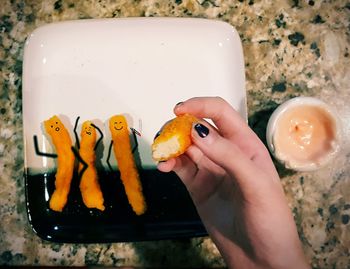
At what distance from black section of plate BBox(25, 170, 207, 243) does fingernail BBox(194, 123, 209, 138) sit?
0.77ft

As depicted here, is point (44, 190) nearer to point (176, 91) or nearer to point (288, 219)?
point (176, 91)

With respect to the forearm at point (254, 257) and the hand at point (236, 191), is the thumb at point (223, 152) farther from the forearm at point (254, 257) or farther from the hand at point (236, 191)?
the forearm at point (254, 257)

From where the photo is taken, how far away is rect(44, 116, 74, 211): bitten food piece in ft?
2.63

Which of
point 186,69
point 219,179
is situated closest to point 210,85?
point 186,69

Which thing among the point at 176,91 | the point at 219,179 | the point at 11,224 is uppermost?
the point at 176,91

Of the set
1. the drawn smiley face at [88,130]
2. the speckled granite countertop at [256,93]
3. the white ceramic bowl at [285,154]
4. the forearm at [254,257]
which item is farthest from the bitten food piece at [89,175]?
the white ceramic bowl at [285,154]

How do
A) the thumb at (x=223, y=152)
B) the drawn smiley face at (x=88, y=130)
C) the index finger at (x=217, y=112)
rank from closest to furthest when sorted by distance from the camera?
the thumb at (x=223, y=152)
the index finger at (x=217, y=112)
the drawn smiley face at (x=88, y=130)

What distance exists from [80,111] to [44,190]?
174mm

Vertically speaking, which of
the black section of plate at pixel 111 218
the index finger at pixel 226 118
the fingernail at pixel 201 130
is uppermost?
the fingernail at pixel 201 130

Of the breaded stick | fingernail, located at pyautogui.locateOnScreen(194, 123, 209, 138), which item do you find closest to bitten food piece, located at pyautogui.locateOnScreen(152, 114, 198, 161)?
fingernail, located at pyautogui.locateOnScreen(194, 123, 209, 138)

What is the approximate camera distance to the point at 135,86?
833mm

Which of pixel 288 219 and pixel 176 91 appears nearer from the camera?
pixel 288 219

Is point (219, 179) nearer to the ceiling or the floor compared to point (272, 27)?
nearer to the floor

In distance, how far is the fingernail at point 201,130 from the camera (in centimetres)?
61
